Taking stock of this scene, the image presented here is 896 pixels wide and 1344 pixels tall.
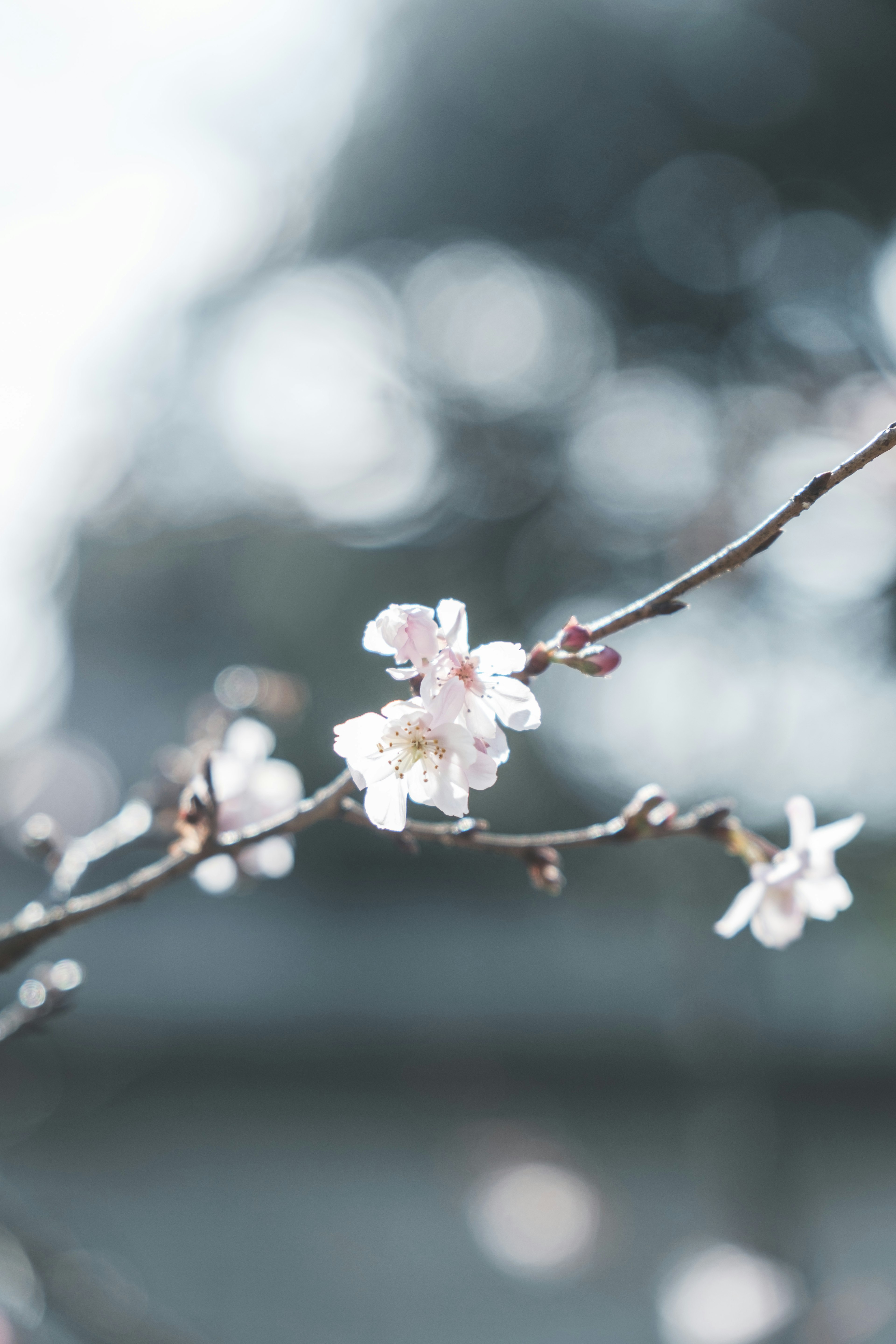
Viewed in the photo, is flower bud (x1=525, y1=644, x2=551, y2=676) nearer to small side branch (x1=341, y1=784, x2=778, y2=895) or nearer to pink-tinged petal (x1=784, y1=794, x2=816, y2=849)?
small side branch (x1=341, y1=784, x2=778, y2=895)

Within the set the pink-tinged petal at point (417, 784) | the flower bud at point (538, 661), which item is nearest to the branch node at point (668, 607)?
the flower bud at point (538, 661)

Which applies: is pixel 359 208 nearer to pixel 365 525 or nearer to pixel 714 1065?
pixel 365 525

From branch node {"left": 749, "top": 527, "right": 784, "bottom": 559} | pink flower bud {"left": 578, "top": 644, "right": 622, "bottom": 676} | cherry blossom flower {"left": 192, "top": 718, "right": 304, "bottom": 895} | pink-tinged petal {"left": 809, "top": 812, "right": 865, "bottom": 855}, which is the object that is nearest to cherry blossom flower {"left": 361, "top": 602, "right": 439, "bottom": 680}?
pink flower bud {"left": 578, "top": 644, "right": 622, "bottom": 676}

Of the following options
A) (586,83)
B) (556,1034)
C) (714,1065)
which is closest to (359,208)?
(586,83)

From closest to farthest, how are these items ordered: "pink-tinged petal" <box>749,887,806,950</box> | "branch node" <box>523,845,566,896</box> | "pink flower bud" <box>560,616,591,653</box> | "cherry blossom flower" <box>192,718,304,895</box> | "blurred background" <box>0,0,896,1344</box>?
"pink flower bud" <box>560,616,591,653</box> < "branch node" <box>523,845,566,896</box> < "pink-tinged petal" <box>749,887,806,950</box> < "cherry blossom flower" <box>192,718,304,895</box> < "blurred background" <box>0,0,896,1344</box>

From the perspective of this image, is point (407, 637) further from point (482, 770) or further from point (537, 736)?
point (537, 736)

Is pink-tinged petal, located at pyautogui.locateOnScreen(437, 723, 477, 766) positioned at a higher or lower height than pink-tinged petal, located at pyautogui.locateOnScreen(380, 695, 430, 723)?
lower
